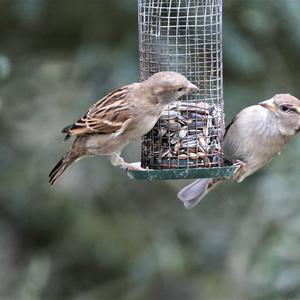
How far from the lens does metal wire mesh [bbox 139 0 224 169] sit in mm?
6980

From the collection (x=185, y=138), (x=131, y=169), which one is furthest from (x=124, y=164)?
(x=185, y=138)

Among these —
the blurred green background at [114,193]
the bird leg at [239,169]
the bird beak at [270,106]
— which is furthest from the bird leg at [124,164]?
the blurred green background at [114,193]

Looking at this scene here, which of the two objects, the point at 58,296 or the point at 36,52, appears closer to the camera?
the point at 36,52

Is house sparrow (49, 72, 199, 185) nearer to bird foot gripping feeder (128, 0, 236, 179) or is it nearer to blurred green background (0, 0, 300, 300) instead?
bird foot gripping feeder (128, 0, 236, 179)

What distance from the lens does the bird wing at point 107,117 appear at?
675 cm

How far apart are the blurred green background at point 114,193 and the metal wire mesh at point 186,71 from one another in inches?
47.0

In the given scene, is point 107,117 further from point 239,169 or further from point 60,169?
point 239,169

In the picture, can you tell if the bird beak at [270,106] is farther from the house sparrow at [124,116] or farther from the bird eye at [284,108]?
the house sparrow at [124,116]

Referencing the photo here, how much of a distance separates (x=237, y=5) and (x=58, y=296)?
3.31 metres

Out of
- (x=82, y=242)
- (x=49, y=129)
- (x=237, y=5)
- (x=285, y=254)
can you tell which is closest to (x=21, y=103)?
(x=49, y=129)

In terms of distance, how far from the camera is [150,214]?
10242 mm

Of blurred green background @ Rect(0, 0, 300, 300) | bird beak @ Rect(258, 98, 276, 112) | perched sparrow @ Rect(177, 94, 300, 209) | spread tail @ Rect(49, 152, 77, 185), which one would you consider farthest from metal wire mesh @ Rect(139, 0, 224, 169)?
blurred green background @ Rect(0, 0, 300, 300)

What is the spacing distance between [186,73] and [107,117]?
28.1 inches

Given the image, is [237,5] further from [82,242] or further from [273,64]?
[82,242]
